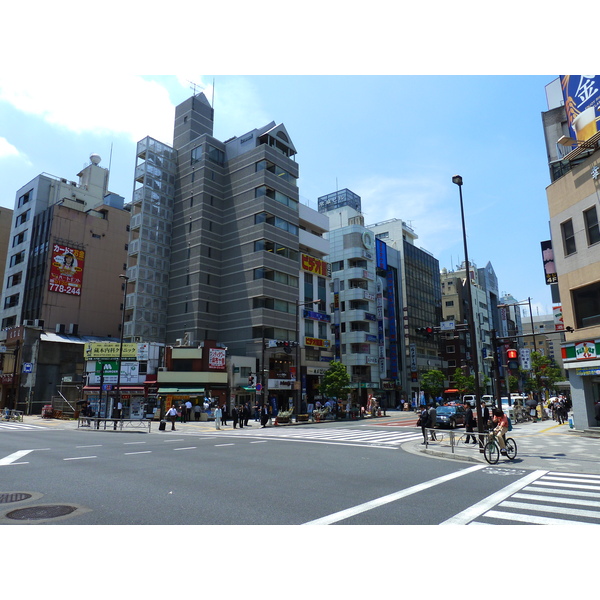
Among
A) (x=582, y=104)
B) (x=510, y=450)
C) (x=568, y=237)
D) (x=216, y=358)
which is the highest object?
(x=582, y=104)

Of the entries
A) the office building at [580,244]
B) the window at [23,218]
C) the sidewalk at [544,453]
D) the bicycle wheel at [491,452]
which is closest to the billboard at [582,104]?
the office building at [580,244]

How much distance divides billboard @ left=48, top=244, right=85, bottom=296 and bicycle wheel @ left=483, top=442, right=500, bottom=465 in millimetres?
56713

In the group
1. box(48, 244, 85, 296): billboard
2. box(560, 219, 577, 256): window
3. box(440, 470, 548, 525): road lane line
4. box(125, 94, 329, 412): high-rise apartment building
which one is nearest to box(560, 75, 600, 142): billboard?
box(560, 219, 577, 256): window

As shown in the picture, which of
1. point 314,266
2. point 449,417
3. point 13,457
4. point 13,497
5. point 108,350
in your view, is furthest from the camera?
point 314,266

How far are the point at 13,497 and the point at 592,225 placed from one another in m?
26.3

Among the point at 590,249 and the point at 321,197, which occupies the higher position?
the point at 321,197

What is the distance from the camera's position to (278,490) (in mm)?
9266

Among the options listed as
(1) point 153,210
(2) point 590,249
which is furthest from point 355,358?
(2) point 590,249

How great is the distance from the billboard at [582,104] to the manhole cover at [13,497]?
2814cm

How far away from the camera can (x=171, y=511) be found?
7.37m

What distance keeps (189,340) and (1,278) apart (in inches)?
1791

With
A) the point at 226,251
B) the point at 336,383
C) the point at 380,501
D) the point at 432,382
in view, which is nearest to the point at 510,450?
the point at 380,501

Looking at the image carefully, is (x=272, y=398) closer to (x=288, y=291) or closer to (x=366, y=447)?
(x=288, y=291)

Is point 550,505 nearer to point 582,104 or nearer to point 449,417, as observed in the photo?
point 449,417
